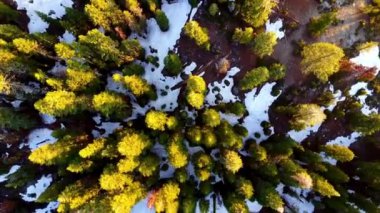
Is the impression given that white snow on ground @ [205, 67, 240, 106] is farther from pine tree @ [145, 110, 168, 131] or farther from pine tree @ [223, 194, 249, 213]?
pine tree @ [223, 194, 249, 213]

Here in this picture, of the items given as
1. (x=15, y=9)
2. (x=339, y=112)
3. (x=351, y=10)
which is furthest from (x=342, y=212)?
(x=15, y=9)

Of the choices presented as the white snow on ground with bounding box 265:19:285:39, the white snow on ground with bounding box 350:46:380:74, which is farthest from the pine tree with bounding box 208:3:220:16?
the white snow on ground with bounding box 350:46:380:74

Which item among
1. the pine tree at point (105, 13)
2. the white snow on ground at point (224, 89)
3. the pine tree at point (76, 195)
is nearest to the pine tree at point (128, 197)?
the pine tree at point (76, 195)

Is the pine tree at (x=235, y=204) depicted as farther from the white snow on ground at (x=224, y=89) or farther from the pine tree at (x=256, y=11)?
the pine tree at (x=256, y=11)

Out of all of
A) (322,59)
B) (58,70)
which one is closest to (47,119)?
(58,70)

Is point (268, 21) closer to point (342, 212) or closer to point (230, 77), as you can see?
point (230, 77)
